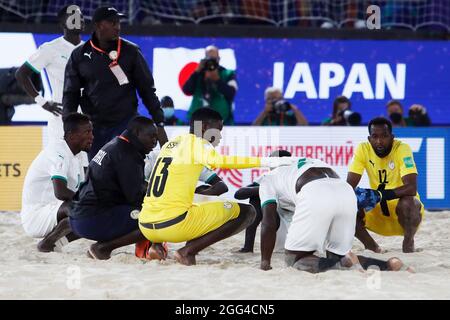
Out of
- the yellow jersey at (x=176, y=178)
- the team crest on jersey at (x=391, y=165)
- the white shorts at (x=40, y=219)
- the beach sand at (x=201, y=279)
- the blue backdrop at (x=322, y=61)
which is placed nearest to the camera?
the beach sand at (x=201, y=279)

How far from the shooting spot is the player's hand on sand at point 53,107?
8.10m

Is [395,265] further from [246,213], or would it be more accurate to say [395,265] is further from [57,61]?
[57,61]

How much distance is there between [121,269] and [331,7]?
25.7 ft

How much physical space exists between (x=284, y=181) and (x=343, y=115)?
5592mm

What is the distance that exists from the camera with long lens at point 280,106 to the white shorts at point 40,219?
4.69m

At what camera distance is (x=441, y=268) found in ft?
20.6

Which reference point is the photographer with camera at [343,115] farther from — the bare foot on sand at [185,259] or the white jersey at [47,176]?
the bare foot on sand at [185,259]

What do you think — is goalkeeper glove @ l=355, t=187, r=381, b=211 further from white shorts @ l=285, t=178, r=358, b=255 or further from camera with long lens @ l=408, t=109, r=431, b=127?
camera with long lens @ l=408, t=109, r=431, b=127

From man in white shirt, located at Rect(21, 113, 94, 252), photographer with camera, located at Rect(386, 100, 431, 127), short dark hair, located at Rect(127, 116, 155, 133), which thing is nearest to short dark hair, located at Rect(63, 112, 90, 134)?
man in white shirt, located at Rect(21, 113, 94, 252)

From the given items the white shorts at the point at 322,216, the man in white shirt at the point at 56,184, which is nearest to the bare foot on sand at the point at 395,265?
the white shorts at the point at 322,216

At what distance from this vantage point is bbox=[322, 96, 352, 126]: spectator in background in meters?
11.4

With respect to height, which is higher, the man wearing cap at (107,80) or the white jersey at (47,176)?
the man wearing cap at (107,80)

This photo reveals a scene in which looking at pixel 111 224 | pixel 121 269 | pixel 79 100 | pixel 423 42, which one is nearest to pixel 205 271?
pixel 121 269

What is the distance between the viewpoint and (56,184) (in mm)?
6844
